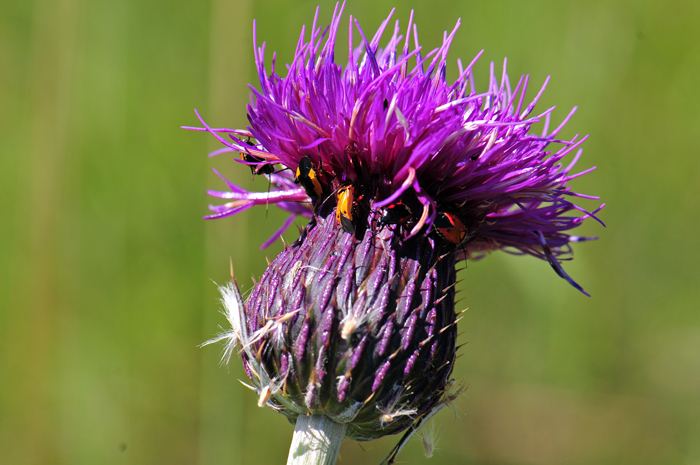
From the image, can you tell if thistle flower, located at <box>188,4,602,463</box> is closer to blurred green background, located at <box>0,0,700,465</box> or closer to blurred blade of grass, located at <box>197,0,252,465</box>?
blurred blade of grass, located at <box>197,0,252,465</box>

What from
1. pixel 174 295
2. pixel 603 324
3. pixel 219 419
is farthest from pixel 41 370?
pixel 603 324

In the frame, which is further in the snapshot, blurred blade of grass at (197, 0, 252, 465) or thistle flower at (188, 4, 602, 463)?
blurred blade of grass at (197, 0, 252, 465)

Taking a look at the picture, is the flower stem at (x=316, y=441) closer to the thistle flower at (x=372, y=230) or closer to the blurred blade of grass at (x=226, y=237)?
the thistle flower at (x=372, y=230)

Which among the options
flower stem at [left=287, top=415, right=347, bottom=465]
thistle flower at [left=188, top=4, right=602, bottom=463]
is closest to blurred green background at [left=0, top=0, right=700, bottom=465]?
thistle flower at [left=188, top=4, right=602, bottom=463]

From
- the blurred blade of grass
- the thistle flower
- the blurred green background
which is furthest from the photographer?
the blurred green background

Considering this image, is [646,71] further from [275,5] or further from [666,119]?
[275,5]
